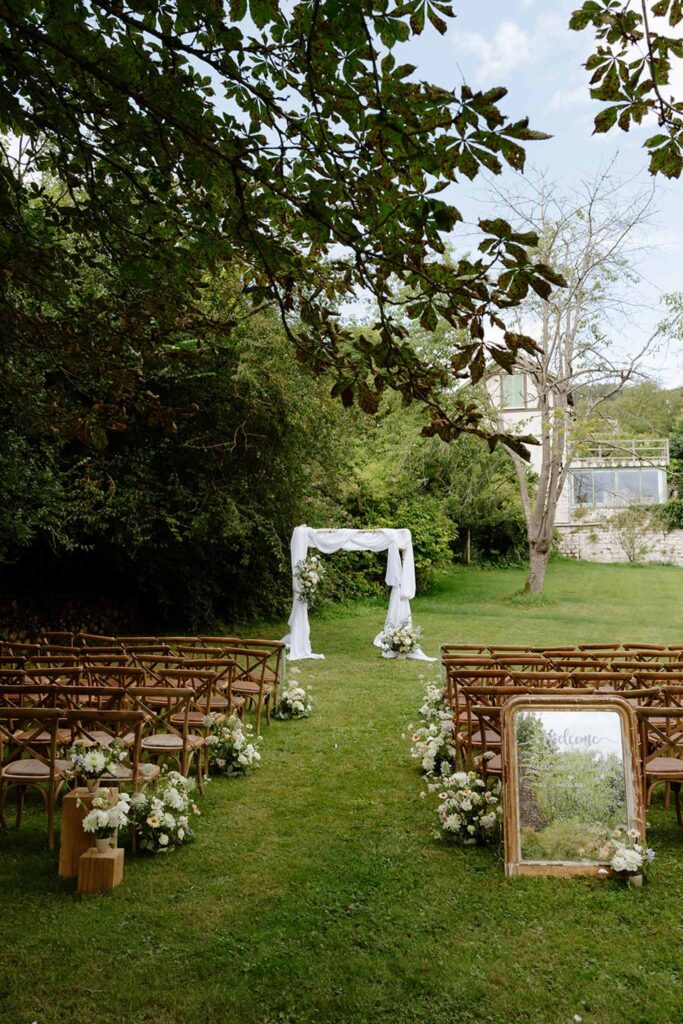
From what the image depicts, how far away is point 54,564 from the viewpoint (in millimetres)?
15375

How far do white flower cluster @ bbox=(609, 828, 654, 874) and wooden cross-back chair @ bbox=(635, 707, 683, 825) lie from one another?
75 cm

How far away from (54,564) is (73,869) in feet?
36.1

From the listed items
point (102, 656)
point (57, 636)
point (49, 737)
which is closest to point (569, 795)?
point (49, 737)

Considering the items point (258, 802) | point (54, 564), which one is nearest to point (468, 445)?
point (54, 564)

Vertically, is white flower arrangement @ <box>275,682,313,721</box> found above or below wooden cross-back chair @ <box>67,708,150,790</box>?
below

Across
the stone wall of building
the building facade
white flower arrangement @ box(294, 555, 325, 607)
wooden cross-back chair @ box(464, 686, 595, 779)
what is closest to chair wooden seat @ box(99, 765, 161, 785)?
wooden cross-back chair @ box(464, 686, 595, 779)

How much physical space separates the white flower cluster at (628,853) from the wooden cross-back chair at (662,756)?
2.47ft

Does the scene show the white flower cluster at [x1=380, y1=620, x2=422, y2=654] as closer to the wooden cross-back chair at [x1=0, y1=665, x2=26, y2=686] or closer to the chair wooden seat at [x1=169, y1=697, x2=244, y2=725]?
the chair wooden seat at [x1=169, y1=697, x2=244, y2=725]

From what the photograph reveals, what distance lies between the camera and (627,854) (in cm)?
488

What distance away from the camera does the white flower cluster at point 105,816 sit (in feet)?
16.1

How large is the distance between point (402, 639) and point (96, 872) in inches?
398

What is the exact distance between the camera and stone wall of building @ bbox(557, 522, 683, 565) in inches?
1339

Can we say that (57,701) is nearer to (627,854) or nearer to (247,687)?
(247,687)

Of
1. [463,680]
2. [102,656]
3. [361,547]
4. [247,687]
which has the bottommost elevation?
[247,687]
